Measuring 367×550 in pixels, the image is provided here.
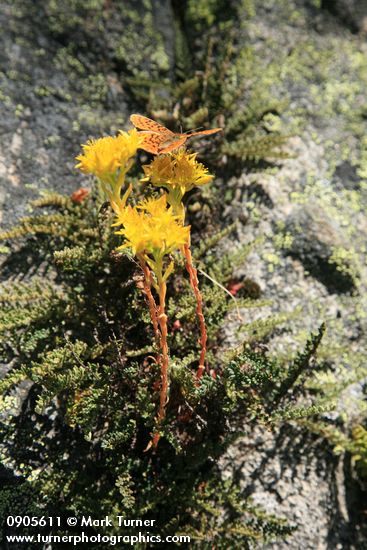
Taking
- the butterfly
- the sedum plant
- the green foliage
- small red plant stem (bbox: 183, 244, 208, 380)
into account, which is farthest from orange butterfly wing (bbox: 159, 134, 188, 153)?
the green foliage

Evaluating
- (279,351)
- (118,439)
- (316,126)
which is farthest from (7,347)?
(316,126)

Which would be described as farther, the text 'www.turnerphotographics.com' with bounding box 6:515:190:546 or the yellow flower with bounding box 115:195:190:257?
the text 'www.turnerphotographics.com' with bounding box 6:515:190:546

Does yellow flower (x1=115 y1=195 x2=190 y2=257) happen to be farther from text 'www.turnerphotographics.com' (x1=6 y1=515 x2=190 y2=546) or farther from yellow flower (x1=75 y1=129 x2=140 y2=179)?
text 'www.turnerphotographics.com' (x1=6 y1=515 x2=190 y2=546)

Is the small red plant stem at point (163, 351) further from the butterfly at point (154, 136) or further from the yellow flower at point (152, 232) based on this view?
the butterfly at point (154, 136)

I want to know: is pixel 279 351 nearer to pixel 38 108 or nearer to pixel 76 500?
pixel 76 500

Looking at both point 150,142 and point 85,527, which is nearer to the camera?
point 150,142

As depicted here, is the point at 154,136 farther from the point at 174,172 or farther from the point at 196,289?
the point at 196,289

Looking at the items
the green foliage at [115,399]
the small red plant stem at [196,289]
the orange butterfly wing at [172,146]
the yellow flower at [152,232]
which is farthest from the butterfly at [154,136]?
the green foliage at [115,399]

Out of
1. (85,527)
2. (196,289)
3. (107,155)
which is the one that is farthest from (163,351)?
(85,527)
